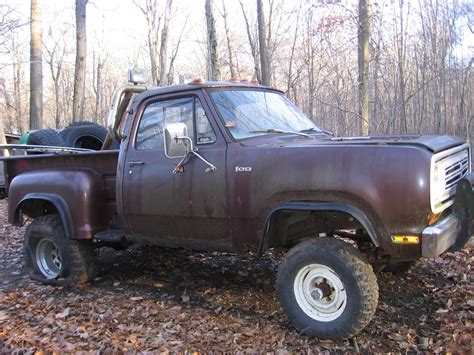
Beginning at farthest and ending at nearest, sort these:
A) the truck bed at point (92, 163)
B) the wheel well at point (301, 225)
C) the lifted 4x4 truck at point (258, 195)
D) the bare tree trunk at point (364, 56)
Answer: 1. the bare tree trunk at point (364, 56)
2. the truck bed at point (92, 163)
3. the wheel well at point (301, 225)
4. the lifted 4x4 truck at point (258, 195)

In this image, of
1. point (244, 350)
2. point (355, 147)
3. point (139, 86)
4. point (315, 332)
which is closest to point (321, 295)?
point (315, 332)

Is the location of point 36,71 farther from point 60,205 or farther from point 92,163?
point 60,205

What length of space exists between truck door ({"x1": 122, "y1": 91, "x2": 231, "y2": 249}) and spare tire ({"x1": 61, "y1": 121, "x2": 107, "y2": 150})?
8.29 ft

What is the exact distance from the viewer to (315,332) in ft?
11.8

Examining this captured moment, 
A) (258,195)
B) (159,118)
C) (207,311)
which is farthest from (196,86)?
(207,311)

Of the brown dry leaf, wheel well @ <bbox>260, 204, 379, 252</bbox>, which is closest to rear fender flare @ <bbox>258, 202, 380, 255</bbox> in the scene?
wheel well @ <bbox>260, 204, 379, 252</bbox>

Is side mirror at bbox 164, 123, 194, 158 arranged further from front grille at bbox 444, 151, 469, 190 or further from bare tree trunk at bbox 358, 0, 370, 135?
bare tree trunk at bbox 358, 0, 370, 135

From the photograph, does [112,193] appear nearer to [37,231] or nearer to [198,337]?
[37,231]

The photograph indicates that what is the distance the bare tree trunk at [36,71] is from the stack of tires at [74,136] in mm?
10494

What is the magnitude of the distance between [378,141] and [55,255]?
160 inches

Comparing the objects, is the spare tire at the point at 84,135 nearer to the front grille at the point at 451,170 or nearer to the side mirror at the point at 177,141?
the side mirror at the point at 177,141

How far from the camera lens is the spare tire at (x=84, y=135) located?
22.7 ft

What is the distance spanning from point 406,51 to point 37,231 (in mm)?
19971

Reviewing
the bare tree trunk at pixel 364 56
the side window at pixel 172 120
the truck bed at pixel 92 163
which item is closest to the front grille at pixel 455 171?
the side window at pixel 172 120
